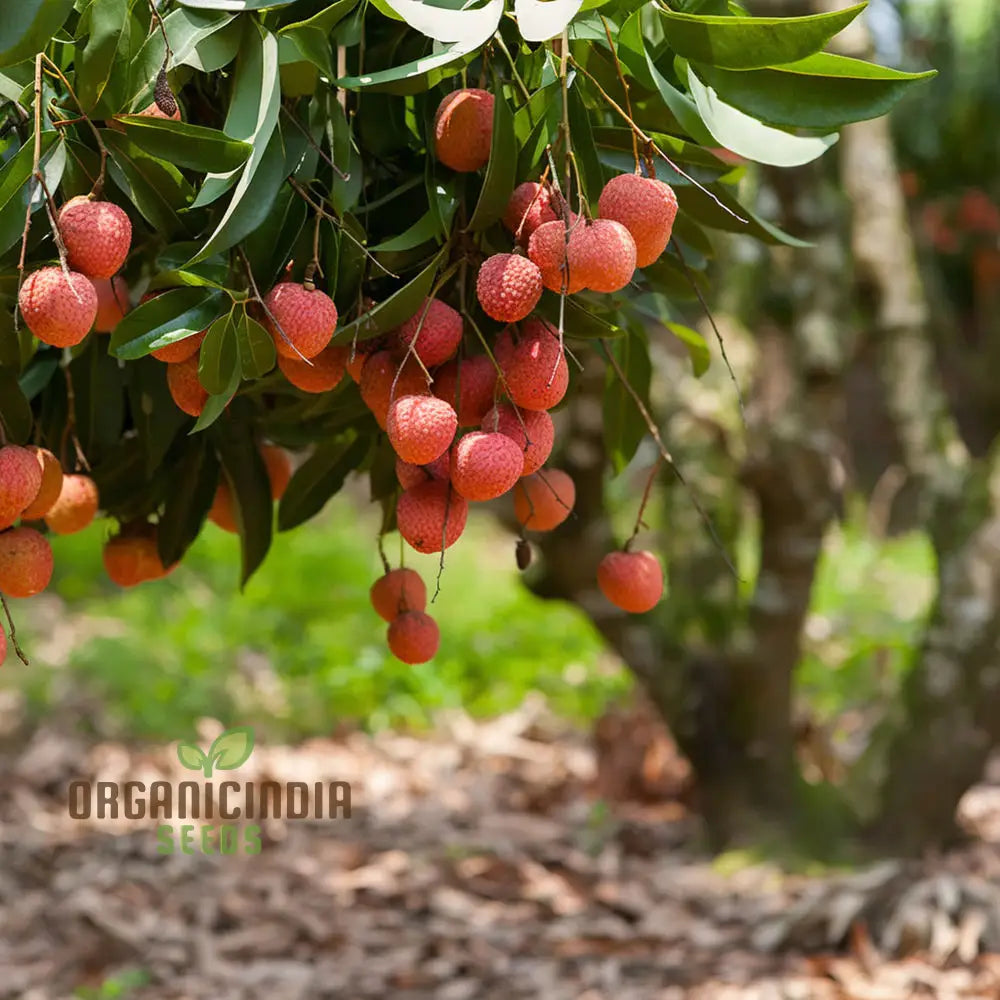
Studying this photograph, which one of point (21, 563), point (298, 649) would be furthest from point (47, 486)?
point (298, 649)

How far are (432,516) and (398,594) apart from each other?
22cm

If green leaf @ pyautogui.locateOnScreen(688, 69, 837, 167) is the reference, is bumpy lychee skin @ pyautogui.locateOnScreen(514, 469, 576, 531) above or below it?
below

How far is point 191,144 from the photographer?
24.5 inches

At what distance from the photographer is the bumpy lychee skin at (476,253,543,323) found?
63 centimetres

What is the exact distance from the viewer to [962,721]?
2.09m

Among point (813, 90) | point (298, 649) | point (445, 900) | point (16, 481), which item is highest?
point (813, 90)

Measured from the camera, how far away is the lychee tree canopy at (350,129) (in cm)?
62

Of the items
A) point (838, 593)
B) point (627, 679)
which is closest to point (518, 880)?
point (627, 679)

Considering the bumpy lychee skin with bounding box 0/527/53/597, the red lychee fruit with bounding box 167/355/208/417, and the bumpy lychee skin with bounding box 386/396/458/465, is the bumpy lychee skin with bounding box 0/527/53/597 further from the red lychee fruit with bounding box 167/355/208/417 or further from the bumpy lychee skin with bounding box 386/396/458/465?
the bumpy lychee skin with bounding box 386/396/458/465

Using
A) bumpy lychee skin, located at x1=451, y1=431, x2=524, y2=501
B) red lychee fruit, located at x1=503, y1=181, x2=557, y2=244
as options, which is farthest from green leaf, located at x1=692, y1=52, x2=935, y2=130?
bumpy lychee skin, located at x1=451, y1=431, x2=524, y2=501

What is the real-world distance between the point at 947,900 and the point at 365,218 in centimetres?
164

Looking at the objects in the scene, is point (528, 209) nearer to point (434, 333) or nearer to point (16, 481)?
point (434, 333)

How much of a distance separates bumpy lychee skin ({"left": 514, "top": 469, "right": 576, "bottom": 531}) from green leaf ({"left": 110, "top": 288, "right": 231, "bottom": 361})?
300 mm

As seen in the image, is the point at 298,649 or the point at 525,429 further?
the point at 298,649
